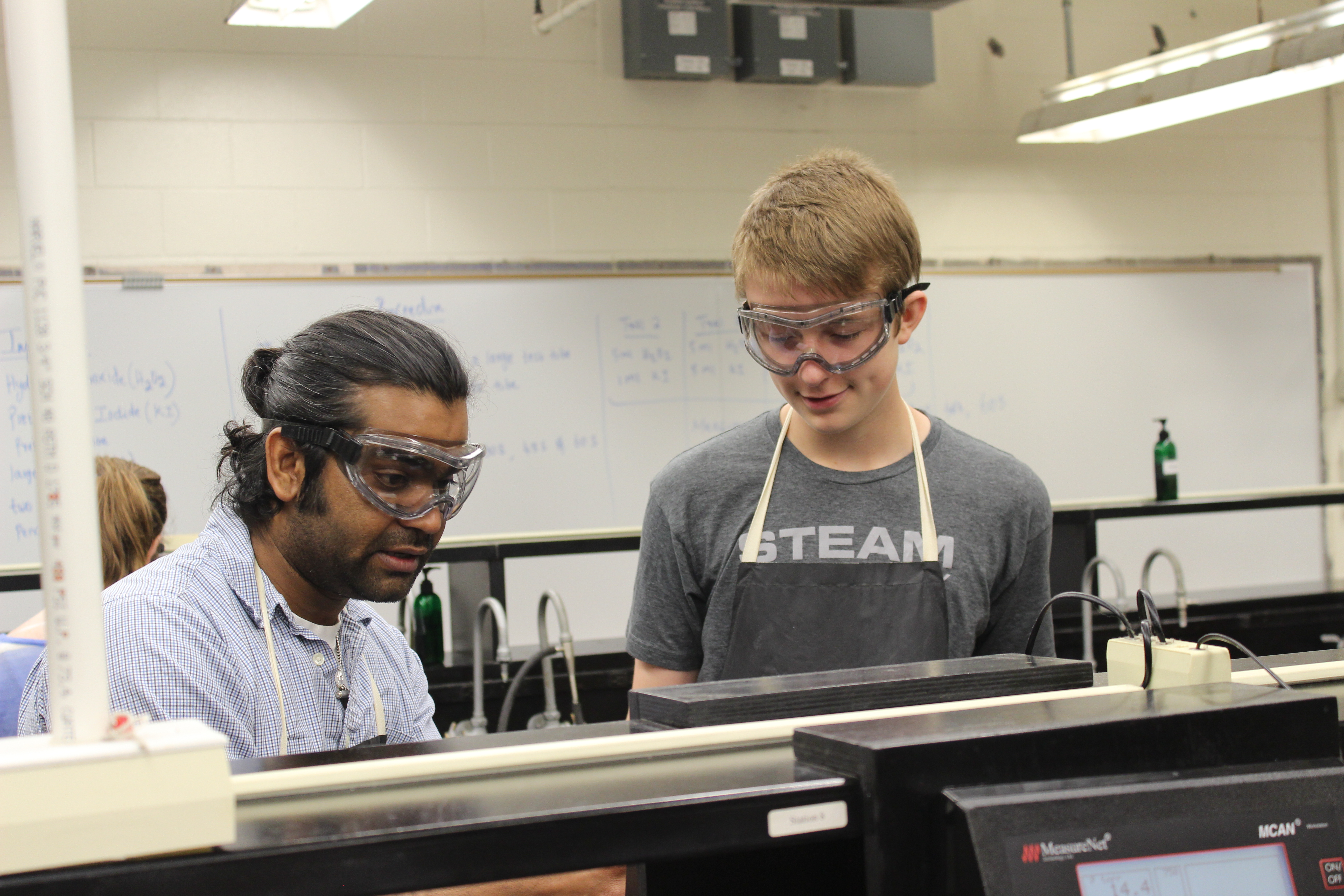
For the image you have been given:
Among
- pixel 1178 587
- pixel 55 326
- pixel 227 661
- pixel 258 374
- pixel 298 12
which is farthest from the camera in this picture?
pixel 1178 587

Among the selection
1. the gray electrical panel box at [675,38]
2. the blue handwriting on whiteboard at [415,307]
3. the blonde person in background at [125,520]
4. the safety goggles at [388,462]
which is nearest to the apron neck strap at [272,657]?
the safety goggles at [388,462]

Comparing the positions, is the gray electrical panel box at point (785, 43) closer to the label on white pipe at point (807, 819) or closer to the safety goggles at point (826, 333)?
the safety goggles at point (826, 333)

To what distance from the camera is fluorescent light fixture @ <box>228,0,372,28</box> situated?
2871 mm

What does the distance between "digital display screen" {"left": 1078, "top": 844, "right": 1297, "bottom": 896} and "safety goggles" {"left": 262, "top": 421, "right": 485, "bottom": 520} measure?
0.89 meters

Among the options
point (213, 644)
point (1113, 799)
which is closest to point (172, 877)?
point (1113, 799)

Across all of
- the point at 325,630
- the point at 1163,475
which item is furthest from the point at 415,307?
the point at 325,630

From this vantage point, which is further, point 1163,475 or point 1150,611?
point 1163,475

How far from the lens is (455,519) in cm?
408

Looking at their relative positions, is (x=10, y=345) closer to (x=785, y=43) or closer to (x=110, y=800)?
(x=785, y=43)

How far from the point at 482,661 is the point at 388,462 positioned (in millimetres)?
1475

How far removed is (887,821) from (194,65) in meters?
3.92

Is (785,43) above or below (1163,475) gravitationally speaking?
above

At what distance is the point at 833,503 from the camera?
4.92 feet

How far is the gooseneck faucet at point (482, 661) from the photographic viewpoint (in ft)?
8.11
